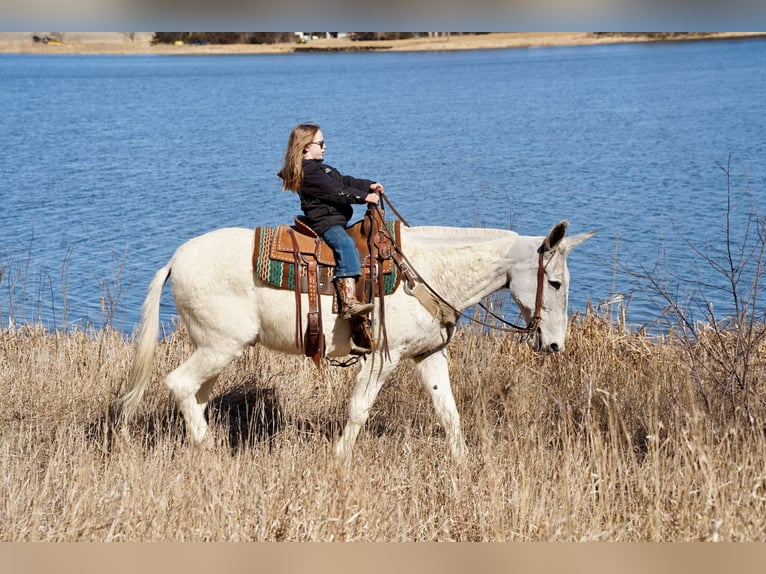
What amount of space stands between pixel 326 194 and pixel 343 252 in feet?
1.24

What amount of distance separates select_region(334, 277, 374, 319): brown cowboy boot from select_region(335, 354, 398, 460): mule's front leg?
0.40 metres

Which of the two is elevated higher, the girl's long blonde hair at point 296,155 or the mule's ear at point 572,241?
the girl's long blonde hair at point 296,155

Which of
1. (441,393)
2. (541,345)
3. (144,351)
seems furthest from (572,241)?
(144,351)

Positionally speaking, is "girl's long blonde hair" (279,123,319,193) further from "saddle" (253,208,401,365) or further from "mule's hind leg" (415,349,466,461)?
"mule's hind leg" (415,349,466,461)

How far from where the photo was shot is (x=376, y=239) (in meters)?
5.39

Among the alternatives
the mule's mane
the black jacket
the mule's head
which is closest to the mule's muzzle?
the mule's head

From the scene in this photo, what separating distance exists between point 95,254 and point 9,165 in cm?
1129

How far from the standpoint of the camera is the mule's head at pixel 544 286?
5.25m

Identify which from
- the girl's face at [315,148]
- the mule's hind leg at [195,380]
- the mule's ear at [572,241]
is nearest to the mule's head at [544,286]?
the mule's ear at [572,241]

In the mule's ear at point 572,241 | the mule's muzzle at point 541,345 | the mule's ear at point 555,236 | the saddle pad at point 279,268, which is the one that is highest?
the mule's ear at point 555,236

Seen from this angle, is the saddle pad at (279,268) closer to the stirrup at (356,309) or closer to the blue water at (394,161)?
the stirrup at (356,309)

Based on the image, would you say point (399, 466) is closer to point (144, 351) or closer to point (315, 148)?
point (144, 351)

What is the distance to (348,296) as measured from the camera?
208 inches
